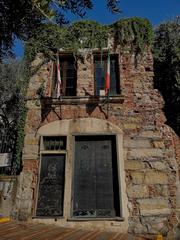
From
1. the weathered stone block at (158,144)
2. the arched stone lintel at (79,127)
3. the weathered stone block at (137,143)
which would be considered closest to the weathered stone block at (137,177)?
the weathered stone block at (137,143)

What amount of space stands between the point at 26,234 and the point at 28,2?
430cm

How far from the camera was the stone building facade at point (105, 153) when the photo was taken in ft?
21.5

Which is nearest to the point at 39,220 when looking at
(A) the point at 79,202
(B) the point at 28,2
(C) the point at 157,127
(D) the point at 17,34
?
(A) the point at 79,202

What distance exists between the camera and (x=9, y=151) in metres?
8.62

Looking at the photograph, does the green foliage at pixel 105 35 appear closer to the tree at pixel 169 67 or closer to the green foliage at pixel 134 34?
the green foliage at pixel 134 34

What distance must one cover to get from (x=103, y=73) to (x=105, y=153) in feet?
10.4

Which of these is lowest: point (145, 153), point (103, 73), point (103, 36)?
point (145, 153)

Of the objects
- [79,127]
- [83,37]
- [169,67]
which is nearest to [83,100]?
[79,127]

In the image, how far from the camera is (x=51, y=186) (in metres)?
7.00

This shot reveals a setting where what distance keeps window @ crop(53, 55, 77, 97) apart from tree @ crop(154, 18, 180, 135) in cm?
420

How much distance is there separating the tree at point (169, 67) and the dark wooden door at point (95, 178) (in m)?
3.56

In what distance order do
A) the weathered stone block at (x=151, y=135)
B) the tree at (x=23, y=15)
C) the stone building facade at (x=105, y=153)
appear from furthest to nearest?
the weathered stone block at (x=151, y=135)
the stone building facade at (x=105, y=153)
the tree at (x=23, y=15)

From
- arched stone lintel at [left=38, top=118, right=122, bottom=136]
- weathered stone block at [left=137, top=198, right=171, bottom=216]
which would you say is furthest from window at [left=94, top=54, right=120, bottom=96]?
weathered stone block at [left=137, top=198, right=171, bottom=216]

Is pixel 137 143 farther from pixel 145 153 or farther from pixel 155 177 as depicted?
pixel 155 177
